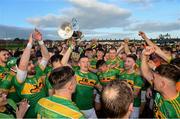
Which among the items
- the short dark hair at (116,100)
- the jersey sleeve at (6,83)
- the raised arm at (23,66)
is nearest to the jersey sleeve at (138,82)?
the jersey sleeve at (6,83)

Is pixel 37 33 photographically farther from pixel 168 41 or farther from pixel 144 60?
pixel 168 41

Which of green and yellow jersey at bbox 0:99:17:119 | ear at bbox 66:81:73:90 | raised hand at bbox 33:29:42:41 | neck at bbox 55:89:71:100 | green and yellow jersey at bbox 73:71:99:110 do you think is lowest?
green and yellow jersey at bbox 73:71:99:110

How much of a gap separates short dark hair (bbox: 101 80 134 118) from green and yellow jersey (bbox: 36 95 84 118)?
2.66 feet

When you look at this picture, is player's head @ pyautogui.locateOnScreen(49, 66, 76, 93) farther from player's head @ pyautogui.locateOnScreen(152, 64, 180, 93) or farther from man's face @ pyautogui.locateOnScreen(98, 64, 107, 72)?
man's face @ pyautogui.locateOnScreen(98, 64, 107, 72)

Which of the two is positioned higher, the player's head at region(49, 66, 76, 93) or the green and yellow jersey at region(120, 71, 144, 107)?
the player's head at region(49, 66, 76, 93)

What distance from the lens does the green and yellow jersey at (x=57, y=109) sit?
13.0 feet

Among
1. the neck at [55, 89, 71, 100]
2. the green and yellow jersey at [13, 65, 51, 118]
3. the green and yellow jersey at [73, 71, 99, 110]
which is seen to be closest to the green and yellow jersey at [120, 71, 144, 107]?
the green and yellow jersey at [73, 71, 99, 110]

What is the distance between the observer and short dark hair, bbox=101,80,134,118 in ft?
10.4

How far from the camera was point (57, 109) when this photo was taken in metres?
4.00

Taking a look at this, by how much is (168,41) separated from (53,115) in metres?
25.8

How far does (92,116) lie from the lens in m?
8.19

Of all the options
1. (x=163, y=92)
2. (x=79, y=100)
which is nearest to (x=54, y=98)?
(x=163, y=92)

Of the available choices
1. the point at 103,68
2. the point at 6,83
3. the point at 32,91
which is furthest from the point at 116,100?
the point at 103,68

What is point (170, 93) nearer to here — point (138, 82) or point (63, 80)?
point (63, 80)
